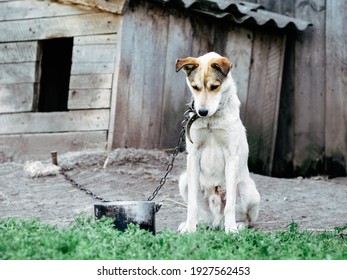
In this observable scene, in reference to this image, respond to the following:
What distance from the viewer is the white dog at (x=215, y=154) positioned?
5660 mm

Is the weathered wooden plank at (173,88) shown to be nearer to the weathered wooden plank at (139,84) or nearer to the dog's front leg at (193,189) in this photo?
the weathered wooden plank at (139,84)

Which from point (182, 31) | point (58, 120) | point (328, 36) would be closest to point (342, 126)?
point (328, 36)

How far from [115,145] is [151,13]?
180 cm

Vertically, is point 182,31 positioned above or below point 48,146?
above

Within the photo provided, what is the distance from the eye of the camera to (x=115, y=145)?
29.3 feet

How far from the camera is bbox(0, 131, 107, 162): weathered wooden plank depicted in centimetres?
912

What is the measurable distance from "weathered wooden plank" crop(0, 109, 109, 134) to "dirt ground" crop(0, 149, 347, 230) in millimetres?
412

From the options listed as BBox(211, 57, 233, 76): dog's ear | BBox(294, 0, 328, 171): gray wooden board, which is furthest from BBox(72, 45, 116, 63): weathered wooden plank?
BBox(211, 57, 233, 76): dog's ear

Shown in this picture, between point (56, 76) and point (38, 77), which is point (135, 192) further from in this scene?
point (56, 76)

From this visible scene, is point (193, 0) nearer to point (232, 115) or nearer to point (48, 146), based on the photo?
point (48, 146)

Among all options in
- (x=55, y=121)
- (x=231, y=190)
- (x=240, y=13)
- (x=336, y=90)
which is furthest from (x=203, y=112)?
(x=336, y=90)

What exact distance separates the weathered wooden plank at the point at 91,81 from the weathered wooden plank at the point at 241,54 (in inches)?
68.3

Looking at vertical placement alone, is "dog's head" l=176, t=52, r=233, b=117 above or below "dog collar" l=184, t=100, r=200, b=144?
above

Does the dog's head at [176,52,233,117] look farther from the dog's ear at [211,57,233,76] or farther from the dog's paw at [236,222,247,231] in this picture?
the dog's paw at [236,222,247,231]
